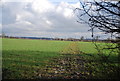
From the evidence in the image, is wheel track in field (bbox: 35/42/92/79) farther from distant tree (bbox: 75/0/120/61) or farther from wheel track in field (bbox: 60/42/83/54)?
distant tree (bbox: 75/0/120/61)

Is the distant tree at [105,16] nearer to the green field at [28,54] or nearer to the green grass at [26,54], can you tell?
the green field at [28,54]

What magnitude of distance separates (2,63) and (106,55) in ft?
5.42

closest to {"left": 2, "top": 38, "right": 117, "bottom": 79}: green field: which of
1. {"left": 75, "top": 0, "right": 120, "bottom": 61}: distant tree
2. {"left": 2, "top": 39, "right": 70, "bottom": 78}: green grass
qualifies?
{"left": 2, "top": 39, "right": 70, "bottom": 78}: green grass

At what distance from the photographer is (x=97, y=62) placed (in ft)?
7.48

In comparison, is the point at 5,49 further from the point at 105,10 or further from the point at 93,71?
the point at 105,10

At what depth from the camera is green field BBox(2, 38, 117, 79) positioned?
2594 millimetres

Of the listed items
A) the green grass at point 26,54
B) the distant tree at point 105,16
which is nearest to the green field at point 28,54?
the green grass at point 26,54

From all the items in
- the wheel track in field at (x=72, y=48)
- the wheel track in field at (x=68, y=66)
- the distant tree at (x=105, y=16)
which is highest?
the distant tree at (x=105, y=16)

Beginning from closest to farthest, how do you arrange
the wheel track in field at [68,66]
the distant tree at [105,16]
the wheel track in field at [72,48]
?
1. the distant tree at [105,16]
2. the wheel track in field at [68,66]
3. the wheel track in field at [72,48]

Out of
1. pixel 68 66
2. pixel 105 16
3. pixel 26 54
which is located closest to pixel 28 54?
pixel 26 54

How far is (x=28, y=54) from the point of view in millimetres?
2840

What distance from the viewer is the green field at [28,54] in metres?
2.59

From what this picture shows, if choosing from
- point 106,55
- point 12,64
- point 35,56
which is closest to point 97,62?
point 106,55

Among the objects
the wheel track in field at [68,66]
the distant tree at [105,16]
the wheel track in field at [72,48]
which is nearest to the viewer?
the distant tree at [105,16]
